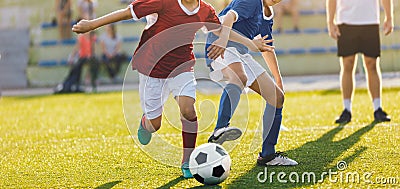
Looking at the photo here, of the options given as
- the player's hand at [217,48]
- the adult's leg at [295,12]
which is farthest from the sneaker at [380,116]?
the adult's leg at [295,12]

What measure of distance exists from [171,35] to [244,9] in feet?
2.02

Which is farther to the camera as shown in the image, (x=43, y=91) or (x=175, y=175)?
(x=43, y=91)

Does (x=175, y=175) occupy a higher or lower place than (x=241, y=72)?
lower

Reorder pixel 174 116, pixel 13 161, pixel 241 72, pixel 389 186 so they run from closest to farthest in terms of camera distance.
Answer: pixel 389 186 < pixel 241 72 < pixel 13 161 < pixel 174 116

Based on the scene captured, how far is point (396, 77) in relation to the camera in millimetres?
14773

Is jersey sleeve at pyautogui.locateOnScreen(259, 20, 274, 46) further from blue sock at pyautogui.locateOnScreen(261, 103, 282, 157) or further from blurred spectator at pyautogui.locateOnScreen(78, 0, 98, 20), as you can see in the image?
blurred spectator at pyautogui.locateOnScreen(78, 0, 98, 20)

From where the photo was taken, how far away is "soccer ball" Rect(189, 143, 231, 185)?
191 inches

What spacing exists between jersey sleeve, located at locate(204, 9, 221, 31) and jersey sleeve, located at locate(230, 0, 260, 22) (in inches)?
8.0

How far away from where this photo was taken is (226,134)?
5.47 m

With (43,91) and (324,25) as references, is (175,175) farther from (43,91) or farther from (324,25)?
(324,25)

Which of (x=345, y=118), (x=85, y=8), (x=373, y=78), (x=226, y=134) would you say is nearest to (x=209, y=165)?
(x=226, y=134)

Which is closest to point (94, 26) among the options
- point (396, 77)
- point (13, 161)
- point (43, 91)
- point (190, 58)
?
point (190, 58)

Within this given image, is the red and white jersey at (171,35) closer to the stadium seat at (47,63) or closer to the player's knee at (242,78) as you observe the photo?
the player's knee at (242,78)

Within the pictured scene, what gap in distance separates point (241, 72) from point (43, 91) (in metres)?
11.4
